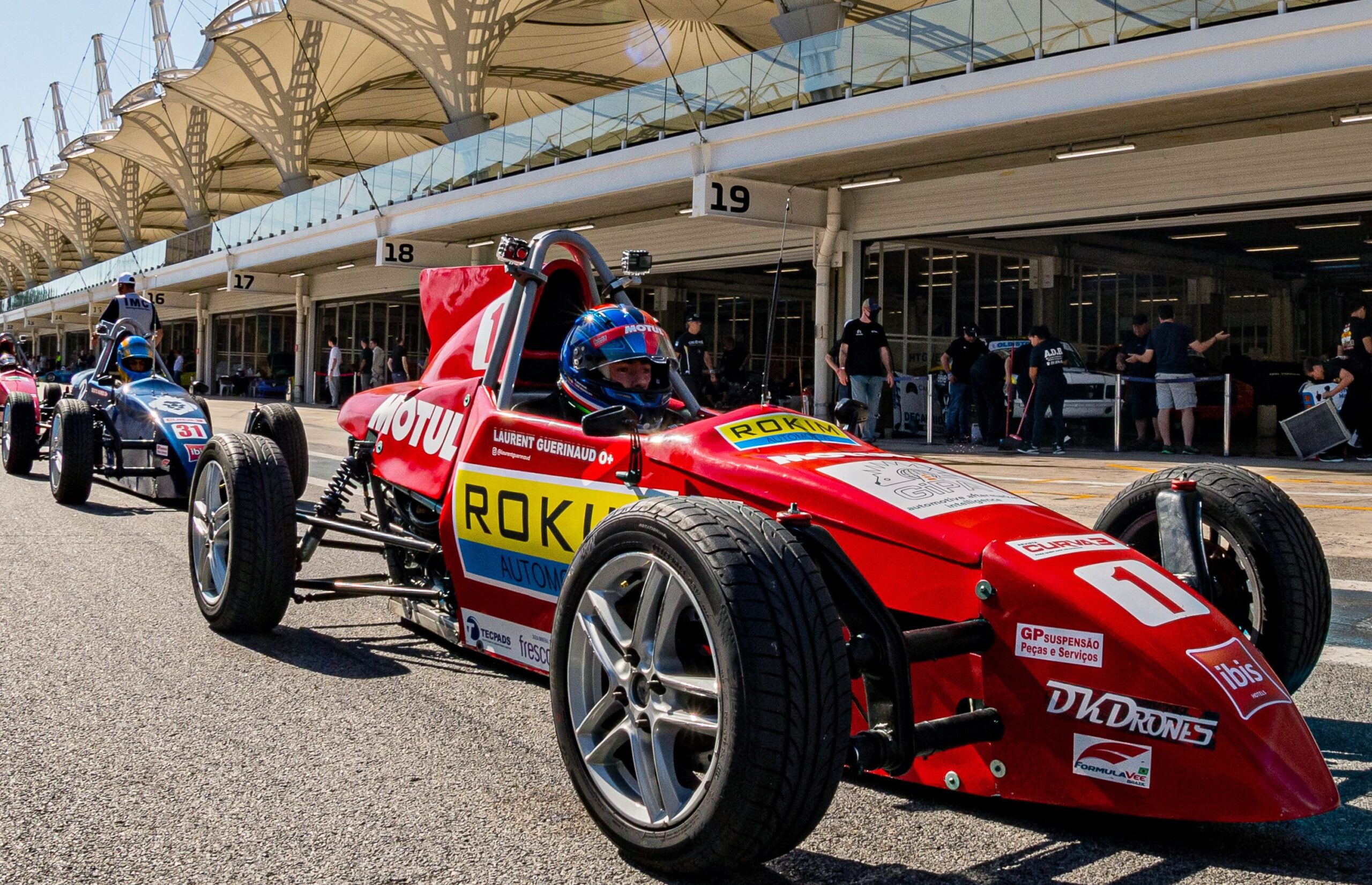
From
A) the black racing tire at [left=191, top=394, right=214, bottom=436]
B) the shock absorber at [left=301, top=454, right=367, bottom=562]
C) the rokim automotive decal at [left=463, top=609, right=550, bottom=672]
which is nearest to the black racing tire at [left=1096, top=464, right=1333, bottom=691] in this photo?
A: the rokim automotive decal at [left=463, top=609, right=550, bottom=672]

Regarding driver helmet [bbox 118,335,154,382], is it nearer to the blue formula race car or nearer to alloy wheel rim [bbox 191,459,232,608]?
the blue formula race car

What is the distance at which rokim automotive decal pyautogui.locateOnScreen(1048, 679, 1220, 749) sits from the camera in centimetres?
252

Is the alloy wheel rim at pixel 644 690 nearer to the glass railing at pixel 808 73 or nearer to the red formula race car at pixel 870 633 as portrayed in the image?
the red formula race car at pixel 870 633

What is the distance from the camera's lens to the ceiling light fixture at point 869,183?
1989 centimetres

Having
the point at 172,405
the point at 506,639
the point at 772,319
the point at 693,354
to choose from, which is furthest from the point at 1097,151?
the point at 506,639

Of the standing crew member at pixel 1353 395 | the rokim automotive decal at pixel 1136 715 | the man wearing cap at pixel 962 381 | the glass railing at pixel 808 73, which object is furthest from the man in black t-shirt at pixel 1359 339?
the rokim automotive decal at pixel 1136 715

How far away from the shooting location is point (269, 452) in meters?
4.96

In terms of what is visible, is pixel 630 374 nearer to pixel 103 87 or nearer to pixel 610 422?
pixel 610 422

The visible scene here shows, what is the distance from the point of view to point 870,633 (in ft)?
8.75

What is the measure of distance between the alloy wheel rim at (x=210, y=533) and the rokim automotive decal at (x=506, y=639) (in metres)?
1.32

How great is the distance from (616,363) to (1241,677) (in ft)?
7.96

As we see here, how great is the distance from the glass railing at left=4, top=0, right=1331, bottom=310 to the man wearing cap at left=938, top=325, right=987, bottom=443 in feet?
12.3

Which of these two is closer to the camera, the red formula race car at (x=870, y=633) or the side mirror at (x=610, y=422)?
the red formula race car at (x=870, y=633)

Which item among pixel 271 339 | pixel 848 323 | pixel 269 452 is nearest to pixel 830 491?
pixel 269 452
